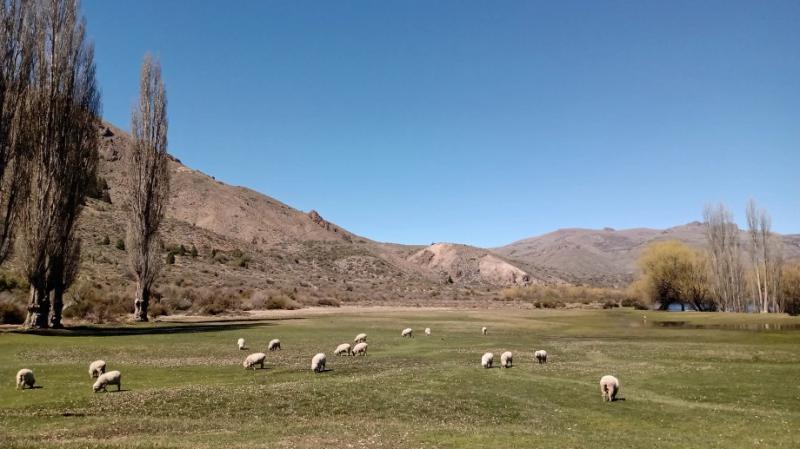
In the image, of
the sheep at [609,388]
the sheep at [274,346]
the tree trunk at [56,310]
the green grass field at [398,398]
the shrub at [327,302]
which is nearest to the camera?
the green grass field at [398,398]

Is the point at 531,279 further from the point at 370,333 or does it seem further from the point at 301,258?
the point at 370,333

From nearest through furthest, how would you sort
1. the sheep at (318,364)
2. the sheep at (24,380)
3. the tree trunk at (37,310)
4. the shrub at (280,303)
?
the sheep at (24,380), the sheep at (318,364), the tree trunk at (37,310), the shrub at (280,303)

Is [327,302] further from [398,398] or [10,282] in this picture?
[398,398]

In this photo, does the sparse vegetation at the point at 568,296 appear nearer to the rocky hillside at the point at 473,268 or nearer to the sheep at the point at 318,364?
the rocky hillside at the point at 473,268

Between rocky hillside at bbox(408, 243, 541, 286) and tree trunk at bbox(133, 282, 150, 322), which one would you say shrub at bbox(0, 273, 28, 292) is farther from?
rocky hillside at bbox(408, 243, 541, 286)

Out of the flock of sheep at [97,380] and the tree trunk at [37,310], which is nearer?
the flock of sheep at [97,380]

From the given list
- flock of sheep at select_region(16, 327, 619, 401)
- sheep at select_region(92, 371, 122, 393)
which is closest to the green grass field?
sheep at select_region(92, 371, 122, 393)

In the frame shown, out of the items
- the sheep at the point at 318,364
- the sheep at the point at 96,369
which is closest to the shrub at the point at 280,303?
the sheep at the point at 318,364

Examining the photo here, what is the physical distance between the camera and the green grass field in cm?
1319

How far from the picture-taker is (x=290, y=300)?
8006 centimetres

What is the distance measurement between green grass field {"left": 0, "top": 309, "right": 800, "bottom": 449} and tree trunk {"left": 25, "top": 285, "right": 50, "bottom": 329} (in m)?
5.24

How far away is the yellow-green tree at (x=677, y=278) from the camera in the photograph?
9156 cm

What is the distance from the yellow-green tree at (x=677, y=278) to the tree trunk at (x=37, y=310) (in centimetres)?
9144

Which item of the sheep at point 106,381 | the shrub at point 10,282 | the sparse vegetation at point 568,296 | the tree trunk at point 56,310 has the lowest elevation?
the sparse vegetation at point 568,296
